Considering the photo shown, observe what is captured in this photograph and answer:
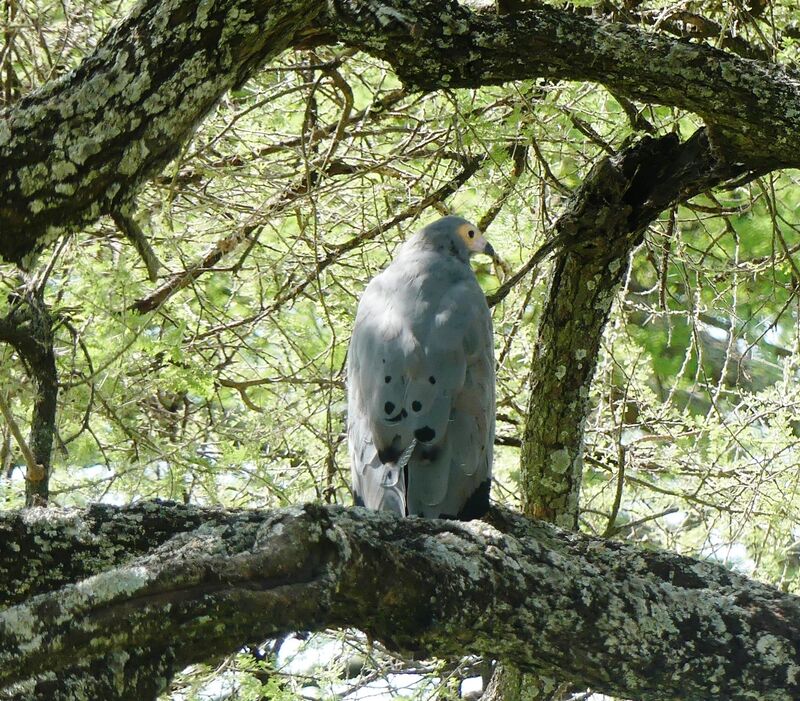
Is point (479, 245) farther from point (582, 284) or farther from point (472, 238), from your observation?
point (582, 284)

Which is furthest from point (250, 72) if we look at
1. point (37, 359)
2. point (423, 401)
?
point (423, 401)

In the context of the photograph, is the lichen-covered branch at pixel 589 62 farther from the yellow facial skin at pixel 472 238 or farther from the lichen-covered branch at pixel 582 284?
the yellow facial skin at pixel 472 238

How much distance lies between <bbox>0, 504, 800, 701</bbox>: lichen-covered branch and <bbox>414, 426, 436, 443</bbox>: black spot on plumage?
2.76ft

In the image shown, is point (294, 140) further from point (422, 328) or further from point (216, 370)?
point (422, 328)

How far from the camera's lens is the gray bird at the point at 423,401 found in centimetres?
392

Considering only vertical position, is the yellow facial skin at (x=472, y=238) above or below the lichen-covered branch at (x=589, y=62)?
above

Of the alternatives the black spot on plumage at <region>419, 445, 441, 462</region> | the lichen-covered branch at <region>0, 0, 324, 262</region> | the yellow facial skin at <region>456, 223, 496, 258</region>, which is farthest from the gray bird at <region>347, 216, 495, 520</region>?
the lichen-covered branch at <region>0, 0, 324, 262</region>

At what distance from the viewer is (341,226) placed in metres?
5.63

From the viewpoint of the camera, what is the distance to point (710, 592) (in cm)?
296

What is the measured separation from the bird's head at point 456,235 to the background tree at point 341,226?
13 cm

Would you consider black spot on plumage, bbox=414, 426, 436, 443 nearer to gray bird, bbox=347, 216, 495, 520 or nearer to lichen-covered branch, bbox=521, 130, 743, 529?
gray bird, bbox=347, 216, 495, 520

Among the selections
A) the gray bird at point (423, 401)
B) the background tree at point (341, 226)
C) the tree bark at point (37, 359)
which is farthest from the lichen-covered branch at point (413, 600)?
the tree bark at point (37, 359)

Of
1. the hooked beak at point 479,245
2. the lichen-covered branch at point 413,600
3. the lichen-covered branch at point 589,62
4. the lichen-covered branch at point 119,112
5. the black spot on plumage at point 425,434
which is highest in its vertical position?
the hooked beak at point 479,245

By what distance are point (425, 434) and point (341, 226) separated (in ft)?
6.59
